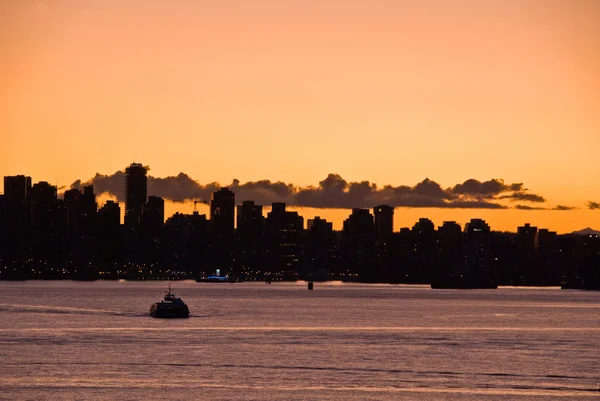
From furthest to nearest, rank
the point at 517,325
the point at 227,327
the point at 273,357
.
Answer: the point at 517,325 → the point at 227,327 → the point at 273,357

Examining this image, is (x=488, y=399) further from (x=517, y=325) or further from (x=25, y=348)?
(x=517, y=325)

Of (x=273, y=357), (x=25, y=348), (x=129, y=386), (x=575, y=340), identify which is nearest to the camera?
(x=129, y=386)

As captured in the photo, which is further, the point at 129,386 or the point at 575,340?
the point at 575,340

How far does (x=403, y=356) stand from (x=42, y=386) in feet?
150

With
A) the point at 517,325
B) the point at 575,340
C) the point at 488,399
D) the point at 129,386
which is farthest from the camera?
the point at 517,325

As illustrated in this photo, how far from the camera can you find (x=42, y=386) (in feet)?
284

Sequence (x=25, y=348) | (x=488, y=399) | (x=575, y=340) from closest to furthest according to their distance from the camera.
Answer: (x=488, y=399) → (x=25, y=348) → (x=575, y=340)

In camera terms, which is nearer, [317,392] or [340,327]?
[317,392]

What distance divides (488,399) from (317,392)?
13.3 metres

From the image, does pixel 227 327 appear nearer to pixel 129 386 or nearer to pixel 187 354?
pixel 187 354

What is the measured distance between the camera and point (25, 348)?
124m

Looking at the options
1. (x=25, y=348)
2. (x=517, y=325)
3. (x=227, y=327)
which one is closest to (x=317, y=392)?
(x=25, y=348)

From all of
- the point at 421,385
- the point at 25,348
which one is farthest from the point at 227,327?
the point at 421,385

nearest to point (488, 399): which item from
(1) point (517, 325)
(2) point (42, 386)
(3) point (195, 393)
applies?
(3) point (195, 393)
